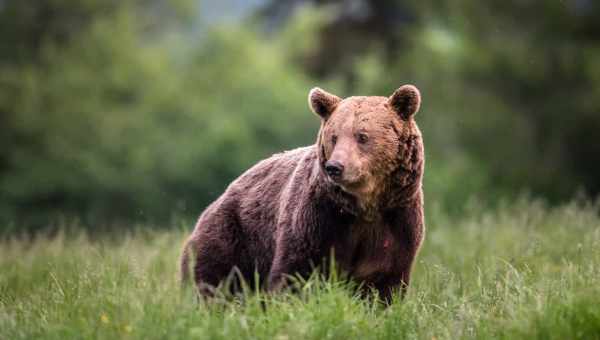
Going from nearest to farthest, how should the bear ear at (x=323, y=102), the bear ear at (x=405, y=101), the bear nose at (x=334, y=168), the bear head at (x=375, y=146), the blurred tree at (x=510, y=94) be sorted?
the bear nose at (x=334, y=168)
the bear head at (x=375, y=146)
the bear ear at (x=405, y=101)
the bear ear at (x=323, y=102)
the blurred tree at (x=510, y=94)

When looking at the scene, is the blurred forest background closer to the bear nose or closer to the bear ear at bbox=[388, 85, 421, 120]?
the bear ear at bbox=[388, 85, 421, 120]

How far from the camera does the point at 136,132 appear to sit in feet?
90.0

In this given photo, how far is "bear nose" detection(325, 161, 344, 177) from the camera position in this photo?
16.4 ft

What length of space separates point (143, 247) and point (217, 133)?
18871 mm

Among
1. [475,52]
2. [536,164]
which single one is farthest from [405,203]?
[475,52]

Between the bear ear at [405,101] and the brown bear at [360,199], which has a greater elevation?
the bear ear at [405,101]

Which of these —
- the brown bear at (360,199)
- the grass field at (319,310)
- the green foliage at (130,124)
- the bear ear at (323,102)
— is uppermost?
the bear ear at (323,102)

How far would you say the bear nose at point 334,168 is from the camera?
501 centimetres

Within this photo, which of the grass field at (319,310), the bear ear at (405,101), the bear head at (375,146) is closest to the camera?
the grass field at (319,310)

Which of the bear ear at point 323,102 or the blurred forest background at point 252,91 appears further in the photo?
the blurred forest background at point 252,91

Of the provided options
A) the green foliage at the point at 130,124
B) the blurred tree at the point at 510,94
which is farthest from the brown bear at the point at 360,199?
the green foliage at the point at 130,124

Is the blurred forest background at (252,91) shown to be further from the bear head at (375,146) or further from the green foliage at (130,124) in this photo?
the bear head at (375,146)

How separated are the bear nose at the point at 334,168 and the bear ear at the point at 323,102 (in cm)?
66

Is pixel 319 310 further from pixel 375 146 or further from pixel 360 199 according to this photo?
pixel 375 146
